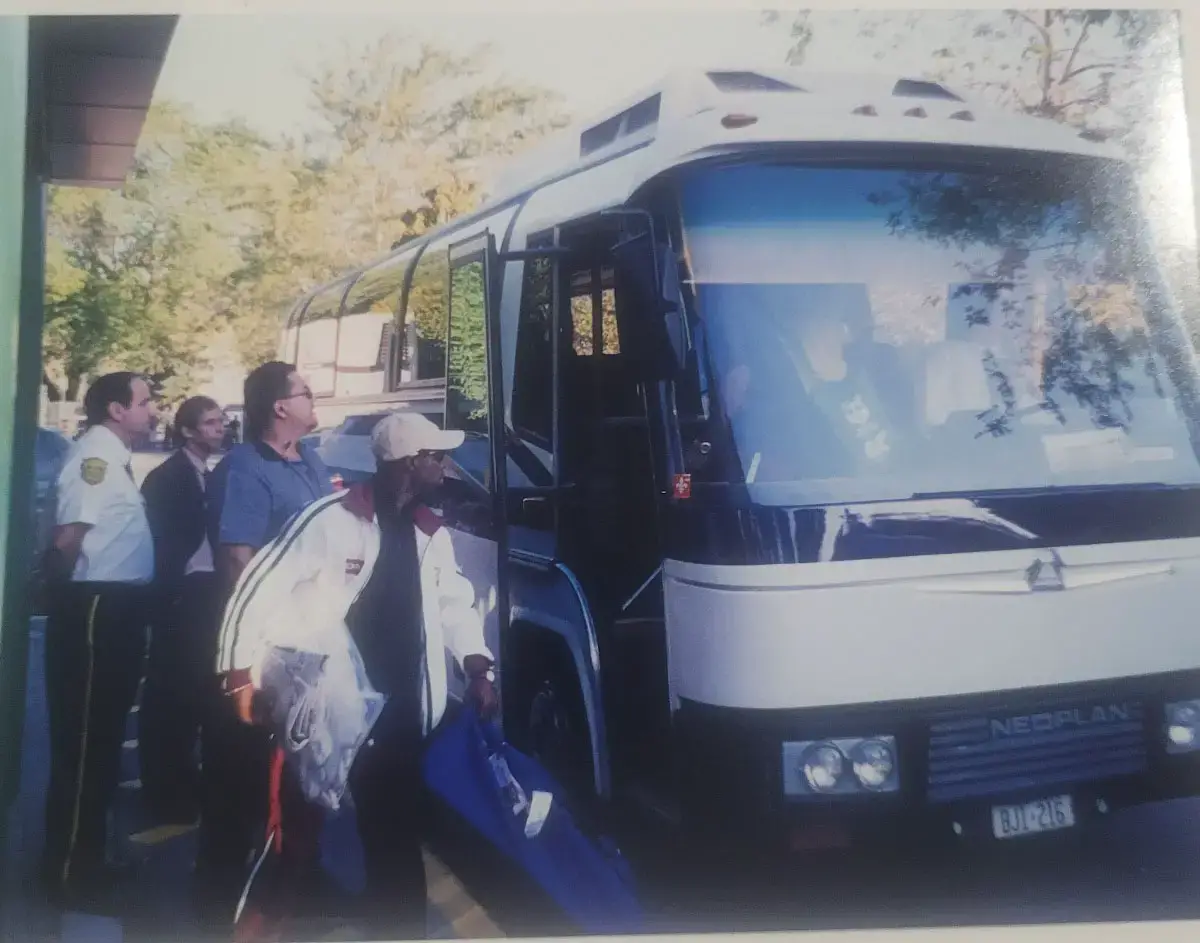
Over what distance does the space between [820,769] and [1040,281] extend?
1.80 meters

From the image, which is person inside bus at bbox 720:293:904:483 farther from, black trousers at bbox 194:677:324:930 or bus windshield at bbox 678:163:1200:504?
black trousers at bbox 194:677:324:930

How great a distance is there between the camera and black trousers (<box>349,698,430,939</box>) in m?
3.50

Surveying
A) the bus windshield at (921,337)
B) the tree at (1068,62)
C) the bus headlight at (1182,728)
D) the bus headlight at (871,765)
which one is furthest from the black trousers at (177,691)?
the bus headlight at (1182,728)

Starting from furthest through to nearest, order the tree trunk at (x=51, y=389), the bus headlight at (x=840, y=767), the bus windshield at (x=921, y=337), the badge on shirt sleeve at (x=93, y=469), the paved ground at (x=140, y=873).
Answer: the tree trunk at (x=51, y=389), the badge on shirt sleeve at (x=93, y=469), the paved ground at (x=140, y=873), the bus windshield at (x=921, y=337), the bus headlight at (x=840, y=767)

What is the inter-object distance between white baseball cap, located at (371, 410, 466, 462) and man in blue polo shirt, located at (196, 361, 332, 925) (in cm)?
22

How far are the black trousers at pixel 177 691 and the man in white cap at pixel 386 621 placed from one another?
0.10m

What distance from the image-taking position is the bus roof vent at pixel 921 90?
369cm

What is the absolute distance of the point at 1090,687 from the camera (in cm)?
323

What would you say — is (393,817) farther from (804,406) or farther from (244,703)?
(804,406)

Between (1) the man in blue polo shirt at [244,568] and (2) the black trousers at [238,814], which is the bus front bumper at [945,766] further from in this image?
(1) the man in blue polo shirt at [244,568]

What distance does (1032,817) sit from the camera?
3.19 metres

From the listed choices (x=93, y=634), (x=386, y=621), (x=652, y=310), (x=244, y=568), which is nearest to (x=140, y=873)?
(x=93, y=634)

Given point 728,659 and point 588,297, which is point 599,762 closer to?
point 728,659

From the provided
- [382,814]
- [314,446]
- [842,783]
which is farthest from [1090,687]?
[314,446]
